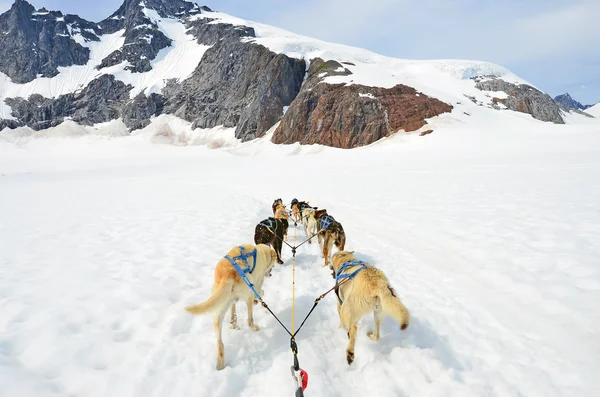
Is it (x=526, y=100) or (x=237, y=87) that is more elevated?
(x=237, y=87)

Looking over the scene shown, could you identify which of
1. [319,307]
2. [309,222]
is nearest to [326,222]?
[309,222]

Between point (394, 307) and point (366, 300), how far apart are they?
1.68 ft

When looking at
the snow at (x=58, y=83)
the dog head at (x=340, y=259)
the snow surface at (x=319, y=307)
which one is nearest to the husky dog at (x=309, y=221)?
the snow surface at (x=319, y=307)

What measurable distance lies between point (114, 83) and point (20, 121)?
3772 cm

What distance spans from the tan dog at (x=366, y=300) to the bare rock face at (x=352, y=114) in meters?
58.4

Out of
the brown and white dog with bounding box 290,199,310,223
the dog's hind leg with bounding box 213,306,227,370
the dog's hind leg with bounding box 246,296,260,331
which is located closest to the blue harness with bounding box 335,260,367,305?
the dog's hind leg with bounding box 246,296,260,331

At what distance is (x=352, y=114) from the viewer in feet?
209

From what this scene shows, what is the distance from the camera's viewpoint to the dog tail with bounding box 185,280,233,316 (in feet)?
12.1

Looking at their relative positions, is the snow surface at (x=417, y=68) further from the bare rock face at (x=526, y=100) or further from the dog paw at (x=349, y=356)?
the dog paw at (x=349, y=356)

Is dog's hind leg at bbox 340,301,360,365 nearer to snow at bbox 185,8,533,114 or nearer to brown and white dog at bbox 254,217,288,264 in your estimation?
brown and white dog at bbox 254,217,288,264

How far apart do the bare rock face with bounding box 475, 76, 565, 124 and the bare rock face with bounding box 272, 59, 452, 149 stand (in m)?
33.5

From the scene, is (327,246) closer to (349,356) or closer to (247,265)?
(247,265)

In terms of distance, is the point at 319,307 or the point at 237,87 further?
the point at 237,87

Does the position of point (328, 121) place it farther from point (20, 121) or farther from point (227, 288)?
point (20, 121)
